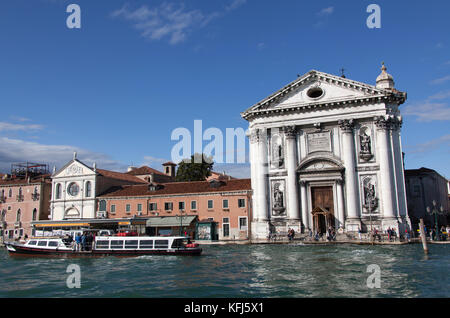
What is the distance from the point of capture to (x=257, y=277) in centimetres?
1756

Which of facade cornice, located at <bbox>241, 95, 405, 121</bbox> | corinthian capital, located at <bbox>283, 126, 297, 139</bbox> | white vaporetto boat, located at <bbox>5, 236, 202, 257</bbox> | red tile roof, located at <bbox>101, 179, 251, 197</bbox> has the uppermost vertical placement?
facade cornice, located at <bbox>241, 95, 405, 121</bbox>

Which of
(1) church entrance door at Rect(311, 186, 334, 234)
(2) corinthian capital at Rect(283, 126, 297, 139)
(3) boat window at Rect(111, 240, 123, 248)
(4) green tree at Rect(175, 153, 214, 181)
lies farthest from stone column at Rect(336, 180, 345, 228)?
(4) green tree at Rect(175, 153, 214, 181)

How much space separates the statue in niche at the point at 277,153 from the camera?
41500 millimetres

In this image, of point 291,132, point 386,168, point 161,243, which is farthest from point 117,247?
point 386,168

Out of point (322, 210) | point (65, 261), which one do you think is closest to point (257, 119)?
point (322, 210)

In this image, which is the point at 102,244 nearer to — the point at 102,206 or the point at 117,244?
the point at 117,244

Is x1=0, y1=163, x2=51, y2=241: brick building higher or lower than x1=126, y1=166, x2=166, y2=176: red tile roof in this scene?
lower

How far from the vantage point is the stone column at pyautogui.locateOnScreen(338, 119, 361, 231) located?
3766 centimetres

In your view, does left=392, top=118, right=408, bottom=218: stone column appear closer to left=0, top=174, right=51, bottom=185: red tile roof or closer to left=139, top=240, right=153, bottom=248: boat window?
left=139, top=240, right=153, bottom=248: boat window

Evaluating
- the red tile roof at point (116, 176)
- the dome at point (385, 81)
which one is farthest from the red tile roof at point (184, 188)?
the dome at point (385, 81)

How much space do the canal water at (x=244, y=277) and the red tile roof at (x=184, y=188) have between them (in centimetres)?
2101

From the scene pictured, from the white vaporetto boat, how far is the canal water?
2.12 m

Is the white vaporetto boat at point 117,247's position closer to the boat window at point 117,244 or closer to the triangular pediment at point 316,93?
the boat window at point 117,244
